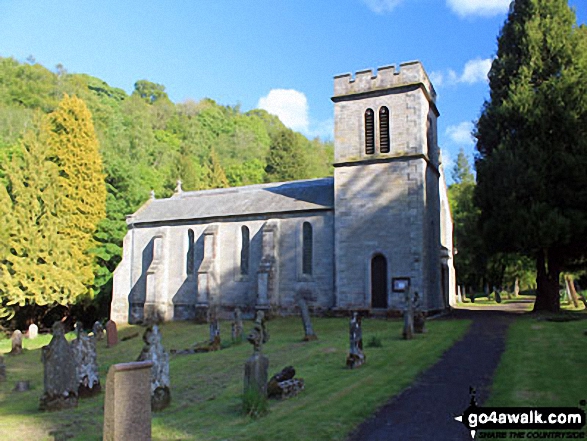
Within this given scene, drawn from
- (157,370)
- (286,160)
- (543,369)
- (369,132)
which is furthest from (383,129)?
(286,160)

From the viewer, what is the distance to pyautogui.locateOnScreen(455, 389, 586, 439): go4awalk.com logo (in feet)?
24.3

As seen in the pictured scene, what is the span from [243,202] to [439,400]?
939 inches

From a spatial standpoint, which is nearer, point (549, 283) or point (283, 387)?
point (283, 387)

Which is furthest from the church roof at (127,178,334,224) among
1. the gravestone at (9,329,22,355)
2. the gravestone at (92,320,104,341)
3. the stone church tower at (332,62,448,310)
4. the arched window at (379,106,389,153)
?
the gravestone at (9,329,22,355)

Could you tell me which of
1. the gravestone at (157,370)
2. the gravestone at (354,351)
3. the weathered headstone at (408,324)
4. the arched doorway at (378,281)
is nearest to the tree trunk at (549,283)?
the arched doorway at (378,281)

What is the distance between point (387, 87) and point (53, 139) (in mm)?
25753

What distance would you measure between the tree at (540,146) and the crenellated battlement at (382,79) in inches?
179

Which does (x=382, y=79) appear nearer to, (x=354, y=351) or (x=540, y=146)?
(x=540, y=146)

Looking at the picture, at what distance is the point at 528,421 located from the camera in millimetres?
7961

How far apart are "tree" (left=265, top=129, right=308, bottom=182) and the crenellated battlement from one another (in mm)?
41963

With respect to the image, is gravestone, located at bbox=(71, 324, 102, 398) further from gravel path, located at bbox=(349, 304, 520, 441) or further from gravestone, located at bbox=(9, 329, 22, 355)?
gravestone, located at bbox=(9, 329, 22, 355)

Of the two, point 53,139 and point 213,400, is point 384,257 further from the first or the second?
point 53,139

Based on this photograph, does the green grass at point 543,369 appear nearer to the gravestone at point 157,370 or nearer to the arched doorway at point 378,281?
the gravestone at point 157,370

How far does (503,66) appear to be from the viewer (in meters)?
26.7
